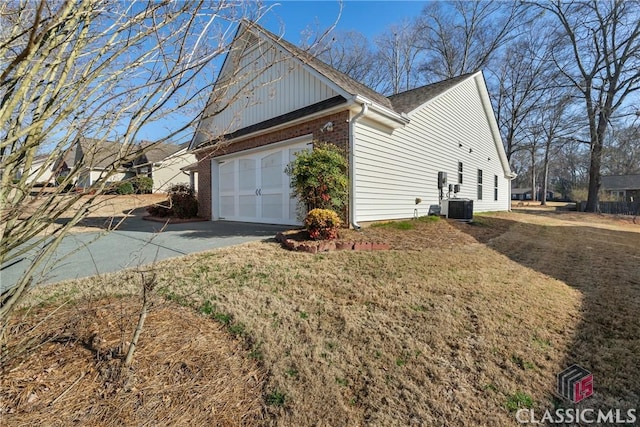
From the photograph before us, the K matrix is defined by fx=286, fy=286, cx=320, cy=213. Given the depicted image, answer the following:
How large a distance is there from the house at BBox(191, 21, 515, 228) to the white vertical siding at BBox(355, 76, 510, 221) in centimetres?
3

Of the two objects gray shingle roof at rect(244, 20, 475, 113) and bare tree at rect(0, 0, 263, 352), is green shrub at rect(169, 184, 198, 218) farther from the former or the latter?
bare tree at rect(0, 0, 263, 352)

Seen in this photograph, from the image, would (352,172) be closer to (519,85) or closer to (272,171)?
(272,171)

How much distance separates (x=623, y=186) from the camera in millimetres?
35688

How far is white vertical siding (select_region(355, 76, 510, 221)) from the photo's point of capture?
711 centimetres

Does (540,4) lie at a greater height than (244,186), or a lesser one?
greater

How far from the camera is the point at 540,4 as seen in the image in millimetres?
17578

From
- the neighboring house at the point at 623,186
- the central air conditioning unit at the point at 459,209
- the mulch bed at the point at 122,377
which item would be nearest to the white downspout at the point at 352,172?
the mulch bed at the point at 122,377

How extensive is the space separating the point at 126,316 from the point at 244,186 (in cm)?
722

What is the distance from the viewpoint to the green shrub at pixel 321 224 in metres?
5.27

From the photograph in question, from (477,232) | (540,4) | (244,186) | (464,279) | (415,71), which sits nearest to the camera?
(464,279)

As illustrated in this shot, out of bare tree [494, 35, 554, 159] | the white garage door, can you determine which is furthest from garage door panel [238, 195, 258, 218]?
bare tree [494, 35, 554, 159]

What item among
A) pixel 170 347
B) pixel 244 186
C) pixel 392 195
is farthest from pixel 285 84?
pixel 170 347

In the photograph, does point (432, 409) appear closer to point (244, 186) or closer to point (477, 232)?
point (477, 232)

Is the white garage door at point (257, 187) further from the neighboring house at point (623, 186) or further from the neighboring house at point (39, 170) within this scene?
the neighboring house at point (623, 186)
